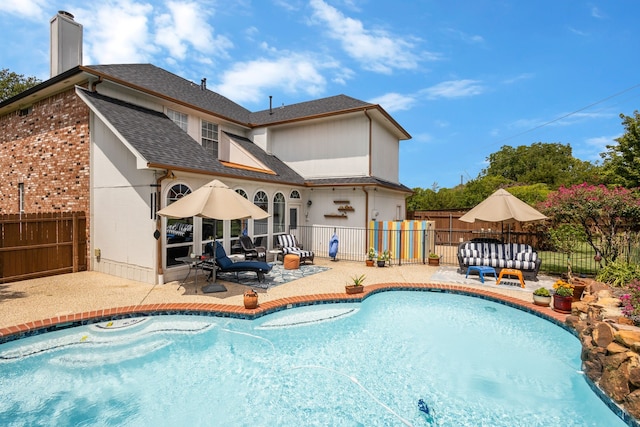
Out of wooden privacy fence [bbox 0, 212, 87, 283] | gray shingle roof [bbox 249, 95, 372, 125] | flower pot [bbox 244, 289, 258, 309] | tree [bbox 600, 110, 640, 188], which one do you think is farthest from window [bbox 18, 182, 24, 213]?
tree [bbox 600, 110, 640, 188]

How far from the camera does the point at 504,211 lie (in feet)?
36.0

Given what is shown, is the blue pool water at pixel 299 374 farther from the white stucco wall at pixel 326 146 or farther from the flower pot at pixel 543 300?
the white stucco wall at pixel 326 146

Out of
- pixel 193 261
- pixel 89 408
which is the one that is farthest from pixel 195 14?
pixel 89 408

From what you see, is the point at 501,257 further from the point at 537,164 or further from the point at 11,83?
the point at 537,164

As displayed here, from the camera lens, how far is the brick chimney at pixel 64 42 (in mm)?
12195

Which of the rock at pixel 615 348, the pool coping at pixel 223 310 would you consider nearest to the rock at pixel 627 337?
the rock at pixel 615 348

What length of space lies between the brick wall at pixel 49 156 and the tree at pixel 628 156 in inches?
1206

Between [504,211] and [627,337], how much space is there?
7.16 meters

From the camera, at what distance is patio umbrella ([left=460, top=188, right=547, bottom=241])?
34.9 feet

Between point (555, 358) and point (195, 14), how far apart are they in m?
13.1

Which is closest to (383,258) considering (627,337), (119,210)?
(627,337)

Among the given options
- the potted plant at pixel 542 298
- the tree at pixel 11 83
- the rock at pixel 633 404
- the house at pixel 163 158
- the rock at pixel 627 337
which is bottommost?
the rock at pixel 633 404

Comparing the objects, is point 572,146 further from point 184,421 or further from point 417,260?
point 184,421

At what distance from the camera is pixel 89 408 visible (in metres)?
4.13
